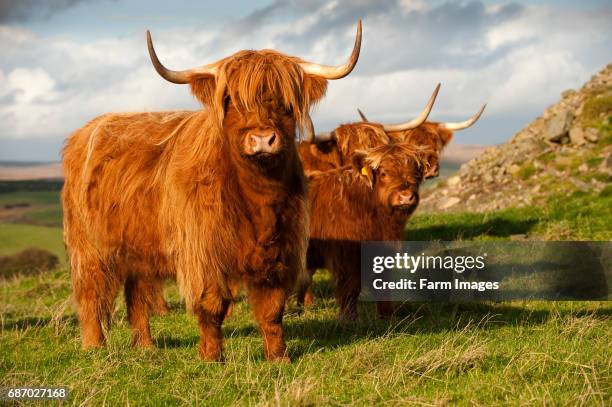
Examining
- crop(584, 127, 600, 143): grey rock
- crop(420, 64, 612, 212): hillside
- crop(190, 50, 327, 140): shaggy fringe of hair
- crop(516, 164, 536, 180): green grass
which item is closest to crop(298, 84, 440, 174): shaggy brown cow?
crop(190, 50, 327, 140): shaggy fringe of hair

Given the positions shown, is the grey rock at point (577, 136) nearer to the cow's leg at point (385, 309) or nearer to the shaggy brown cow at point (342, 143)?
the shaggy brown cow at point (342, 143)

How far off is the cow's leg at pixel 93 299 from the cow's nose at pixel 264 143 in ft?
6.68

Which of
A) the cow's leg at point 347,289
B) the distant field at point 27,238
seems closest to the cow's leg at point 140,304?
the cow's leg at point 347,289

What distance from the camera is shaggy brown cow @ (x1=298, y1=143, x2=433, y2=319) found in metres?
6.38

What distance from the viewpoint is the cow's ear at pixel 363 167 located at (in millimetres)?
6512

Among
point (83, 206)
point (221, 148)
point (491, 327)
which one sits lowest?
point (491, 327)

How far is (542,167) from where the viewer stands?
45.3 ft

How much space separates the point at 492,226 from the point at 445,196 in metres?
4.31

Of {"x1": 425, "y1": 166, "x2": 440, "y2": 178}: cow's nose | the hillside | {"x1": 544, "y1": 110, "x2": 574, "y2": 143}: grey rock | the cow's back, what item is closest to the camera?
the cow's back

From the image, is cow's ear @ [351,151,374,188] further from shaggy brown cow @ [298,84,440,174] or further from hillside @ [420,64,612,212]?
hillside @ [420,64,612,212]

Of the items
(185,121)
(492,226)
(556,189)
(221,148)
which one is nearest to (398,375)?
(221,148)

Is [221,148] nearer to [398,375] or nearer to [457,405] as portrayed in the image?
[398,375]

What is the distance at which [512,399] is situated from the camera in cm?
362

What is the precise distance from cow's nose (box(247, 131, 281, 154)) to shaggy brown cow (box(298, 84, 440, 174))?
356cm
